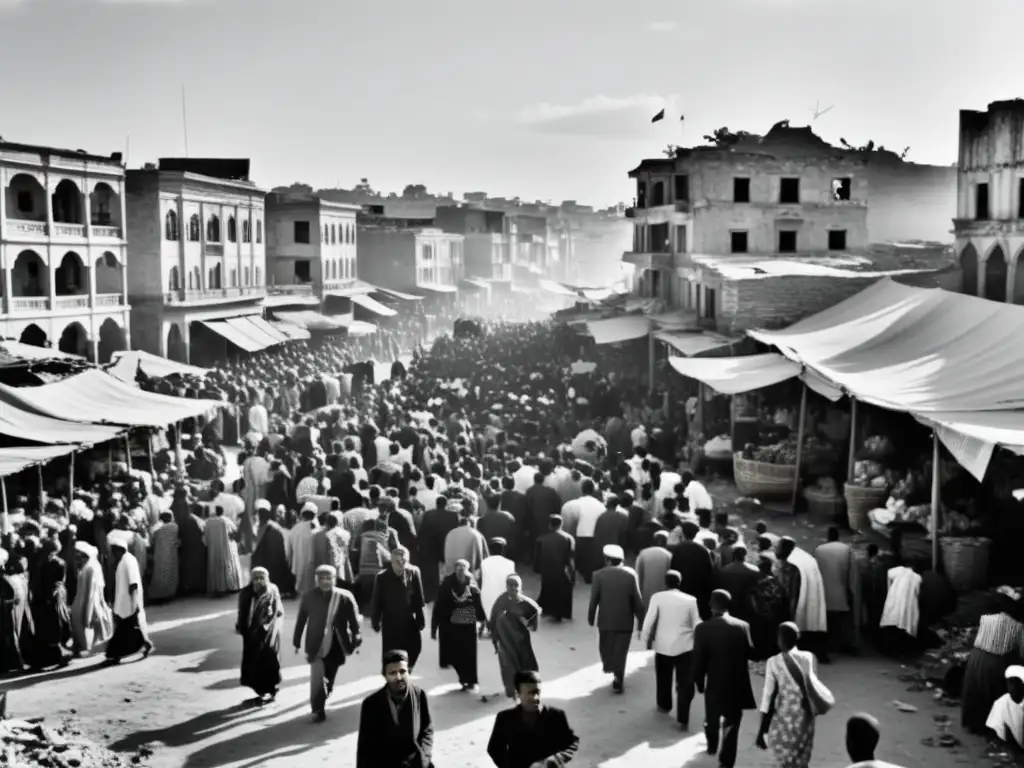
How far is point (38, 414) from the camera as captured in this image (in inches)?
734

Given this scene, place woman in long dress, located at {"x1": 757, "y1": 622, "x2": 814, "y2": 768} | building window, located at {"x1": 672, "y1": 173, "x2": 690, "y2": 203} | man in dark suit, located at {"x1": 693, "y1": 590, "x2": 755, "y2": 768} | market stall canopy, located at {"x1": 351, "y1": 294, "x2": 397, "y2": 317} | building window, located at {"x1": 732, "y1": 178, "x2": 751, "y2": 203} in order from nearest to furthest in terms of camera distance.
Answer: woman in long dress, located at {"x1": 757, "y1": 622, "x2": 814, "y2": 768}
man in dark suit, located at {"x1": 693, "y1": 590, "x2": 755, "y2": 768}
building window, located at {"x1": 732, "y1": 178, "x2": 751, "y2": 203}
building window, located at {"x1": 672, "y1": 173, "x2": 690, "y2": 203}
market stall canopy, located at {"x1": 351, "y1": 294, "x2": 397, "y2": 317}

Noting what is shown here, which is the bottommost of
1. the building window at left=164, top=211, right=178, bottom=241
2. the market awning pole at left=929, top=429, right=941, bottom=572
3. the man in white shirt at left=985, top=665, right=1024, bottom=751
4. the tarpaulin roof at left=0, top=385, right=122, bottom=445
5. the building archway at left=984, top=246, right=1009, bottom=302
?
the man in white shirt at left=985, top=665, right=1024, bottom=751

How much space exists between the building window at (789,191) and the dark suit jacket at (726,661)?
2978 centimetres

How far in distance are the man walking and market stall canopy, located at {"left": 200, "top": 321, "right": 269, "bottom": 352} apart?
29990 mm

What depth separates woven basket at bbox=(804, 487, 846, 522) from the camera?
731 inches

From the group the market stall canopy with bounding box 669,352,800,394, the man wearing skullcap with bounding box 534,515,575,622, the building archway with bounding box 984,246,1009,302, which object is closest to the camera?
the man wearing skullcap with bounding box 534,515,575,622

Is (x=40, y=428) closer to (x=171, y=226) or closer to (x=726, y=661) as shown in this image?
(x=726, y=661)

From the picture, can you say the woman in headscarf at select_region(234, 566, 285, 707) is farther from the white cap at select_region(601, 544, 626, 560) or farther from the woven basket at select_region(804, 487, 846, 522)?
the woven basket at select_region(804, 487, 846, 522)

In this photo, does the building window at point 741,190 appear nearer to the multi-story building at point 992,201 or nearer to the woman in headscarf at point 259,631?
the multi-story building at point 992,201

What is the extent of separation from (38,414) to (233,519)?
4.41 meters

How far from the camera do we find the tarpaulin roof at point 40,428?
56.8 feet

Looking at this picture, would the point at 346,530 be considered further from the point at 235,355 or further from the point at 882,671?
the point at 235,355

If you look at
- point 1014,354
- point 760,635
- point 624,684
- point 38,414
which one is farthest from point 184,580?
point 1014,354

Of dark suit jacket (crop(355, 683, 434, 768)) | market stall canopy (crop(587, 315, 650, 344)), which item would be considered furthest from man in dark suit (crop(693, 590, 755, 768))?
market stall canopy (crop(587, 315, 650, 344))
